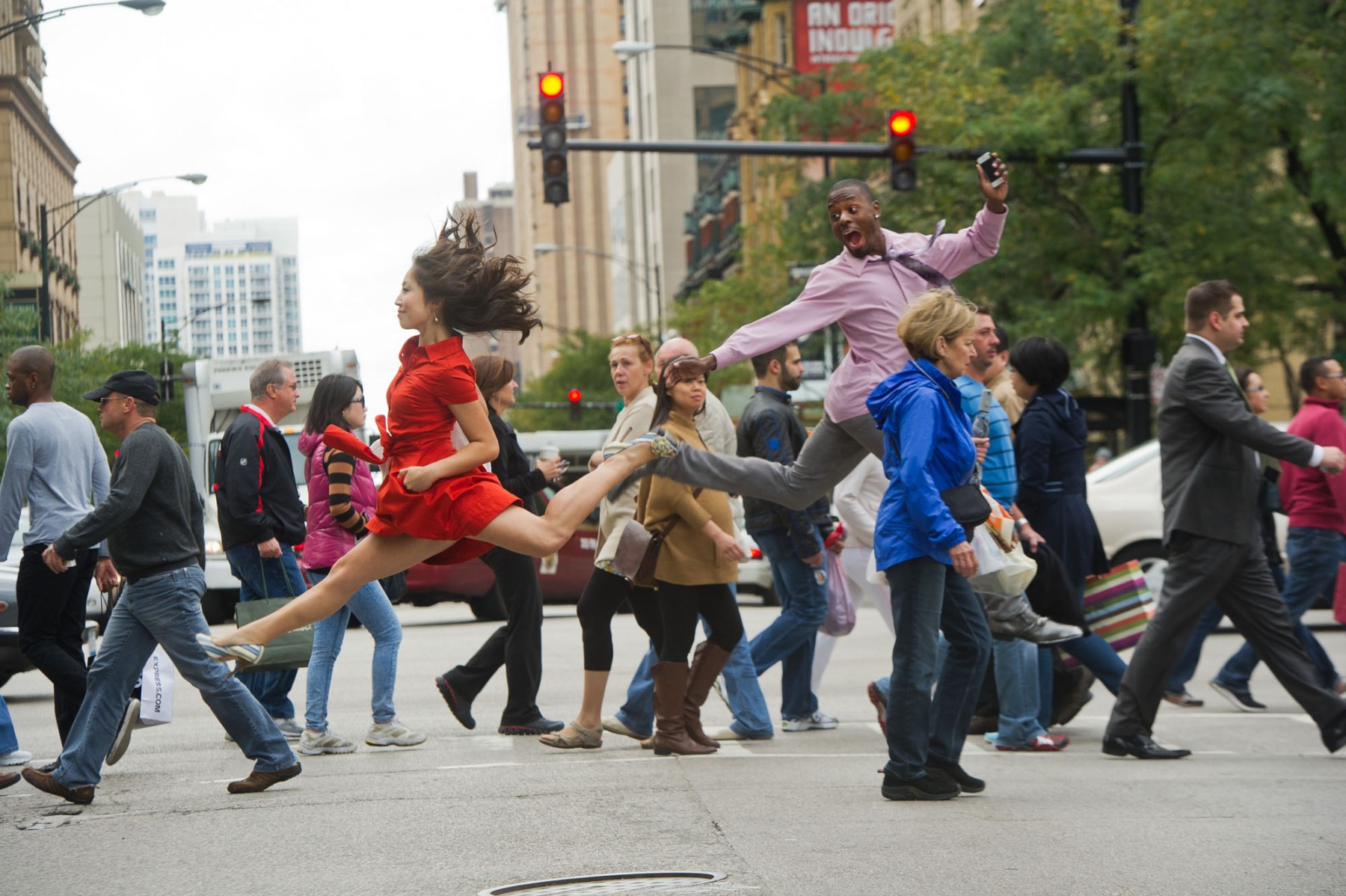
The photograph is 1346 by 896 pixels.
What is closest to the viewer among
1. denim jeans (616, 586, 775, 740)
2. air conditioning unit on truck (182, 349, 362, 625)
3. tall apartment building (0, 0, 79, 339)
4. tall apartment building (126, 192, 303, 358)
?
denim jeans (616, 586, 775, 740)

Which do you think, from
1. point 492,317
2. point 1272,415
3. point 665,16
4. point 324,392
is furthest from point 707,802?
point 665,16

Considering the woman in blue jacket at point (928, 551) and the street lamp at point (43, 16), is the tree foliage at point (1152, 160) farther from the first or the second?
the woman in blue jacket at point (928, 551)

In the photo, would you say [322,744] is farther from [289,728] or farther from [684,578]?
[684,578]

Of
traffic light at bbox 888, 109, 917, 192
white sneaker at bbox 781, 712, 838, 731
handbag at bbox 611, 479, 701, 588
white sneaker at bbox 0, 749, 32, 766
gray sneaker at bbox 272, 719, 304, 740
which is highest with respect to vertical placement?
traffic light at bbox 888, 109, 917, 192

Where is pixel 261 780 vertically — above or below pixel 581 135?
below

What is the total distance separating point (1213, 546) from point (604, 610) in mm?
2791

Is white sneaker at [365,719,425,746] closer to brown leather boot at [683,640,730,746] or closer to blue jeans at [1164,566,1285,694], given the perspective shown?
brown leather boot at [683,640,730,746]

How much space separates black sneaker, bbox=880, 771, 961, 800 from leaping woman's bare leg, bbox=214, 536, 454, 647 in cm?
201

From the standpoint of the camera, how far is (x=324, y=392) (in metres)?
8.70

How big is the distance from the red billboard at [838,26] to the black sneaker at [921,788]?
52.6 m

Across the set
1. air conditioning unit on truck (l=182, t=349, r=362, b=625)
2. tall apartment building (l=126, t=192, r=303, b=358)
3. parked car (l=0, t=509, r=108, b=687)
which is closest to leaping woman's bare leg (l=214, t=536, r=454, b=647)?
parked car (l=0, t=509, r=108, b=687)

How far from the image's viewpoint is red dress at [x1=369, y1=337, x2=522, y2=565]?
19.4 feet

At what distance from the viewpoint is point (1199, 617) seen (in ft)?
26.6

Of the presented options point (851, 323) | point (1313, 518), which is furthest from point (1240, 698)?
point (851, 323)
